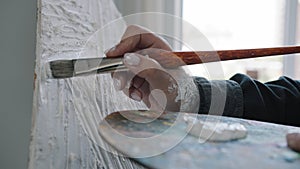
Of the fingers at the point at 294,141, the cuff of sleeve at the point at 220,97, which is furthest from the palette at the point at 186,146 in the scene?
the cuff of sleeve at the point at 220,97

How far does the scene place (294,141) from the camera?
0.23 m

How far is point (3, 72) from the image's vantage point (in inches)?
15.5

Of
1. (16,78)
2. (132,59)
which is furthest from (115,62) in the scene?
(16,78)

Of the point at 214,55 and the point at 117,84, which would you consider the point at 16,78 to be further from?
the point at 214,55

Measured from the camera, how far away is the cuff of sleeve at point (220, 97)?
1.33 feet

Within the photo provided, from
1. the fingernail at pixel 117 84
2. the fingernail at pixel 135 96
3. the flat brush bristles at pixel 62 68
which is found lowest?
the fingernail at pixel 135 96

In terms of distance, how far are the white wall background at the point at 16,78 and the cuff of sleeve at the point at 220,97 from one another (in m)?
0.21

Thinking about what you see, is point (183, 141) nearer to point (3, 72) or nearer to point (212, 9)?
point (3, 72)

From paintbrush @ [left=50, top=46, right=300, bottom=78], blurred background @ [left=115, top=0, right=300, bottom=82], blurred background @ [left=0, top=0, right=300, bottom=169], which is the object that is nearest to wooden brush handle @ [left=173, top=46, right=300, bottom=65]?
paintbrush @ [left=50, top=46, right=300, bottom=78]

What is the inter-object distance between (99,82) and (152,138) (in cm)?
20

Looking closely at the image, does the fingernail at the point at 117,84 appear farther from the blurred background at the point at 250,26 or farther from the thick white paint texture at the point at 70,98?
the blurred background at the point at 250,26

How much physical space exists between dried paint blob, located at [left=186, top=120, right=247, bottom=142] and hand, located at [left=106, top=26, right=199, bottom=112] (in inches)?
3.9

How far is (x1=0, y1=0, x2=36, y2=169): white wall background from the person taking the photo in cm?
36

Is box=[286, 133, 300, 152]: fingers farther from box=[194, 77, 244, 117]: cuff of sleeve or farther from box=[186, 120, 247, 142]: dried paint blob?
box=[194, 77, 244, 117]: cuff of sleeve
